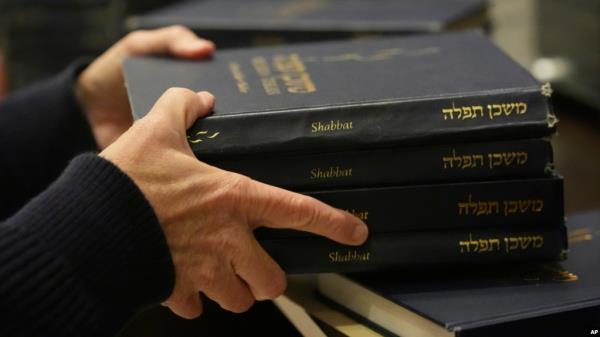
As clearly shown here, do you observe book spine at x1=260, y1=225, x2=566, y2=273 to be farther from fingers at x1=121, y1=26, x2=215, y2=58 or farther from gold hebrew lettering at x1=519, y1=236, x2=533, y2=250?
fingers at x1=121, y1=26, x2=215, y2=58

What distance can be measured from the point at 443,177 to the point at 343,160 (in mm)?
79

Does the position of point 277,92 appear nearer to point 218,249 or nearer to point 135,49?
point 218,249

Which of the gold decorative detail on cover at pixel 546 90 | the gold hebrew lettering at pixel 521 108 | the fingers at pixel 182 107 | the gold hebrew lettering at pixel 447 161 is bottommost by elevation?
the fingers at pixel 182 107

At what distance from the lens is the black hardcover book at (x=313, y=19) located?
1120mm

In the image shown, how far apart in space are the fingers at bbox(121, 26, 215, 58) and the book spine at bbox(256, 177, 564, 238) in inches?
10.7

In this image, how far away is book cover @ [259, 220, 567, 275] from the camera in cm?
67

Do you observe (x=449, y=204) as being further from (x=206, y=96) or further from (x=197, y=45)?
(x=197, y=45)

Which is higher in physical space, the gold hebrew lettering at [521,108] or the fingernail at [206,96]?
the gold hebrew lettering at [521,108]

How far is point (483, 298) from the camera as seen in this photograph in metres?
0.63

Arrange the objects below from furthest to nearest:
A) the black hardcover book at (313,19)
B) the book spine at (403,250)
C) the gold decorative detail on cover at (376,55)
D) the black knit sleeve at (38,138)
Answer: the black hardcover book at (313,19)
the black knit sleeve at (38,138)
the gold decorative detail on cover at (376,55)
the book spine at (403,250)

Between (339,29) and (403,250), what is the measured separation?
20.4 inches

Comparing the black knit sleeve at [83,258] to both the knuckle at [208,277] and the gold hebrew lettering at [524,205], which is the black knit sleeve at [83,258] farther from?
the gold hebrew lettering at [524,205]

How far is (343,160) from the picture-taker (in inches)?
25.6

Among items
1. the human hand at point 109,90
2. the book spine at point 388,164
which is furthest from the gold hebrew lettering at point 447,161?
the human hand at point 109,90
